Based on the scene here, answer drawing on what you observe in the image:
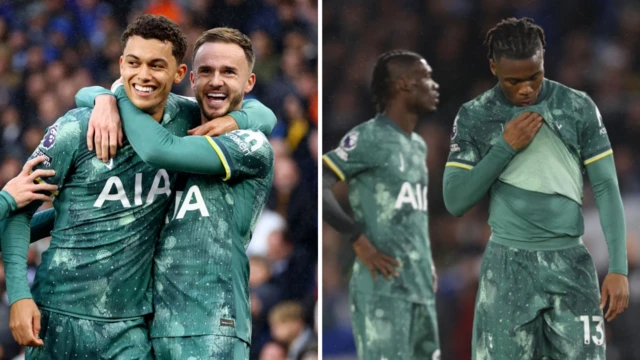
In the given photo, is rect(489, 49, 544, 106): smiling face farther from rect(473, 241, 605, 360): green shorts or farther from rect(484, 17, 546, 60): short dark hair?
rect(473, 241, 605, 360): green shorts

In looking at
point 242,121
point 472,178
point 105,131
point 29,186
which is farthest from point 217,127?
point 472,178

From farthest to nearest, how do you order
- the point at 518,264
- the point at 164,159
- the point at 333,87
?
the point at 333,87, the point at 518,264, the point at 164,159

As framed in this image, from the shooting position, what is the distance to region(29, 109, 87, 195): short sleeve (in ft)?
11.5

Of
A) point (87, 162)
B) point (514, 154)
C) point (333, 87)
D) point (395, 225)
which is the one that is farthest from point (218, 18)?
point (87, 162)

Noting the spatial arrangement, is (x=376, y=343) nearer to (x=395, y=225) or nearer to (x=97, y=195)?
(x=395, y=225)

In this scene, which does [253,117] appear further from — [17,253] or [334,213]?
[334,213]

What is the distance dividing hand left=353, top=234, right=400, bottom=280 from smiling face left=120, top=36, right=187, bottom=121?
6.87 ft

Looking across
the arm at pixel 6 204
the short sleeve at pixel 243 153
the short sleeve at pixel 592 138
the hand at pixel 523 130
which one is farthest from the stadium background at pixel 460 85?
the arm at pixel 6 204

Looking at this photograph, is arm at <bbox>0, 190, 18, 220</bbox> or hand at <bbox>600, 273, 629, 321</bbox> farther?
hand at <bbox>600, 273, 629, 321</bbox>

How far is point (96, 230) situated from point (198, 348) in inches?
23.5

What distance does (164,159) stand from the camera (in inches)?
133

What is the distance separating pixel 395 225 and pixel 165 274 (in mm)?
2066

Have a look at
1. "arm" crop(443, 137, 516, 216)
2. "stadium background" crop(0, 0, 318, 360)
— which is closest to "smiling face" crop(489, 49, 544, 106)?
"arm" crop(443, 137, 516, 216)

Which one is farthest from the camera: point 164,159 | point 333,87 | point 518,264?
point 333,87
